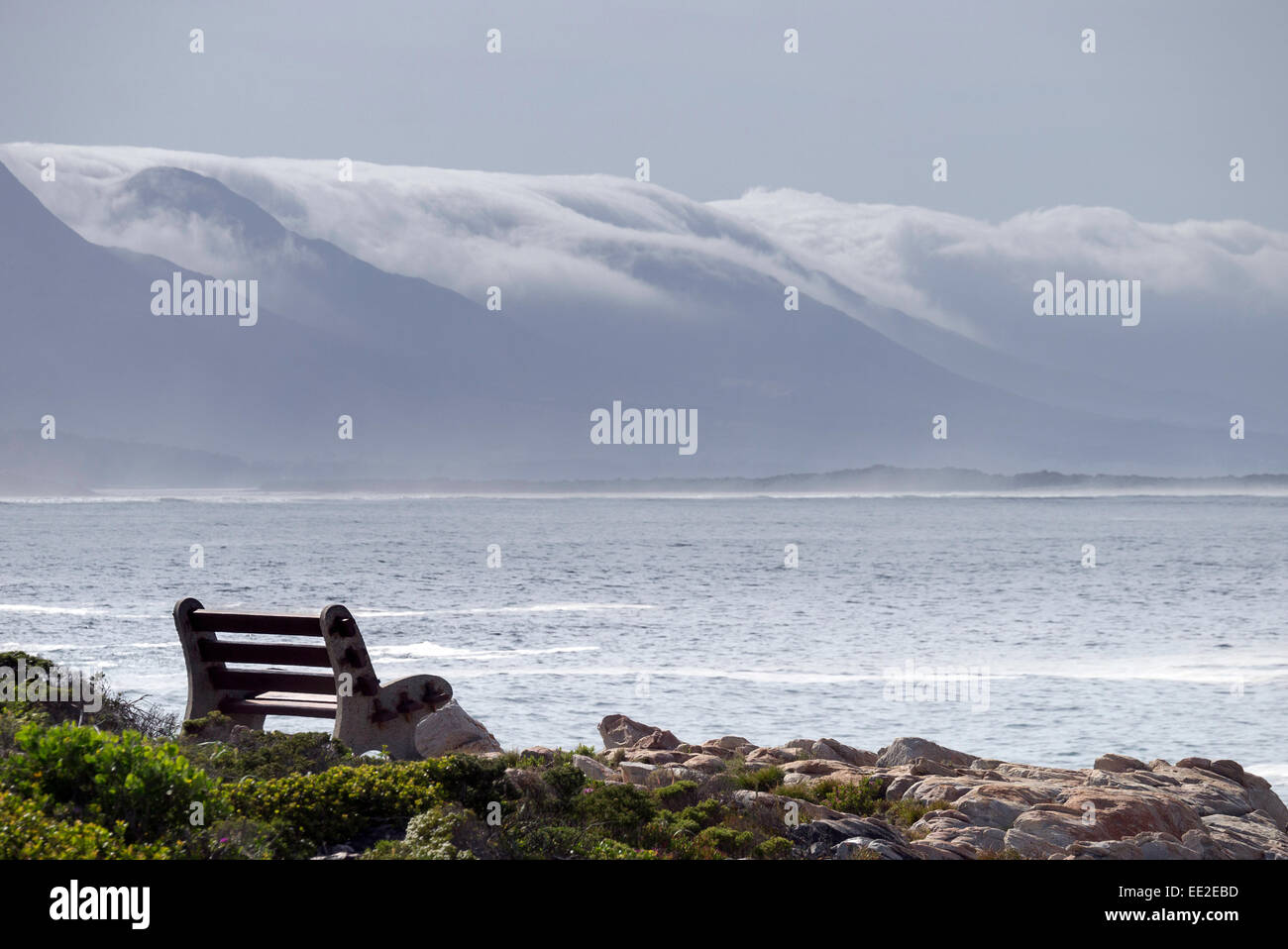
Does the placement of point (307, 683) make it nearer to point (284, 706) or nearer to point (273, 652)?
point (284, 706)

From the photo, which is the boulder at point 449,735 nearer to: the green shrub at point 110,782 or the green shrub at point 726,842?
the green shrub at point 726,842

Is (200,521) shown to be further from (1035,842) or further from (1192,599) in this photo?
(1035,842)

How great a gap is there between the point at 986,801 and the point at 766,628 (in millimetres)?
20291

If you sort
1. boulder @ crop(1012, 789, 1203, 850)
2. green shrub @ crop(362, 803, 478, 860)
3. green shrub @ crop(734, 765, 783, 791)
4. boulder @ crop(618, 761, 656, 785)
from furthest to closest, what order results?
boulder @ crop(618, 761, 656, 785), green shrub @ crop(734, 765, 783, 791), boulder @ crop(1012, 789, 1203, 850), green shrub @ crop(362, 803, 478, 860)

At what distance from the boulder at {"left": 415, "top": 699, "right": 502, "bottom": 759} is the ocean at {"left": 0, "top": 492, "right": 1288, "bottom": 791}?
422cm

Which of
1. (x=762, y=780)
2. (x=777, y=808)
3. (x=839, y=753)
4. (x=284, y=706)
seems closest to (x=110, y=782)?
(x=284, y=706)

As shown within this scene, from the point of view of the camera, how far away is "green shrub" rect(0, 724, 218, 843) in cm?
590

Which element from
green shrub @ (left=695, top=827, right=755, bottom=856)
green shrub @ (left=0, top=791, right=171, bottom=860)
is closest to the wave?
green shrub @ (left=695, top=827, right=755, bottom=856)

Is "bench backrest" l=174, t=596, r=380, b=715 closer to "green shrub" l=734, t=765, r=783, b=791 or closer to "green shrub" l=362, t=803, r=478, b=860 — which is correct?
"green shrub" l=362, t=803, r=478, b=860

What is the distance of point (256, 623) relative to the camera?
370 inches

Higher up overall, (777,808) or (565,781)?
(565,781)

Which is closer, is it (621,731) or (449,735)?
(449,735)
